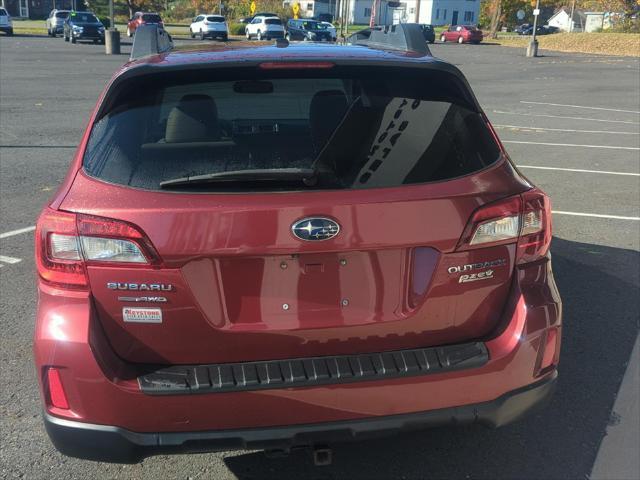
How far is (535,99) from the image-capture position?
19.3 m

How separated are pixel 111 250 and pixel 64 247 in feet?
0.60

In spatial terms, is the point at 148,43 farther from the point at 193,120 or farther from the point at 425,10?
the point at 425,10

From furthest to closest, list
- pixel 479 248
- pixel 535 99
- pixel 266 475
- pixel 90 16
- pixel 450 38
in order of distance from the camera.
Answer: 1. pixel 450 38
2. pixel 90 16
3. pixel 535 99
4. pixel 266 475
5. pixel 479 248

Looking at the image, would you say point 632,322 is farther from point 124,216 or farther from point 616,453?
point 124,216

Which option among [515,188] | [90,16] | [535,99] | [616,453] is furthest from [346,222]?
[90,16]

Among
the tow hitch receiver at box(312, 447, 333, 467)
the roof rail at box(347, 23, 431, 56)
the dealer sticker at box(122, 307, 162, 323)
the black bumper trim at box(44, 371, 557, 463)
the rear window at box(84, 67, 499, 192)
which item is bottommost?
the tow hitch receiver at box(312, 447, 333, 467)

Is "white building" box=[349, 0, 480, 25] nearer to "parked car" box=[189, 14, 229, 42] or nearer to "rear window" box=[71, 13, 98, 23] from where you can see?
"parked car" box=[189, 14, 229, 42]

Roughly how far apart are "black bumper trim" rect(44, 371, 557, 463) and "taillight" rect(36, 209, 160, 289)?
520 mm

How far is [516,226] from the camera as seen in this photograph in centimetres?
265

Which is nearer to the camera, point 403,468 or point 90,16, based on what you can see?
point 403,468

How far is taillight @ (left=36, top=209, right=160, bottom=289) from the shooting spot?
7.78ft

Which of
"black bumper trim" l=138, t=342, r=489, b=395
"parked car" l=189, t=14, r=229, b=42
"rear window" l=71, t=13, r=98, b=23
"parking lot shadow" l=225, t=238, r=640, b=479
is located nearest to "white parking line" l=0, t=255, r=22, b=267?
"parking lot shadow" l=225, t=238, r=640, b=479

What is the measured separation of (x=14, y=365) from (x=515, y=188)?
292cm

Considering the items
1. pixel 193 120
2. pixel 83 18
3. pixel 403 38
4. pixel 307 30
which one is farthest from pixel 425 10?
pixel 193 120
